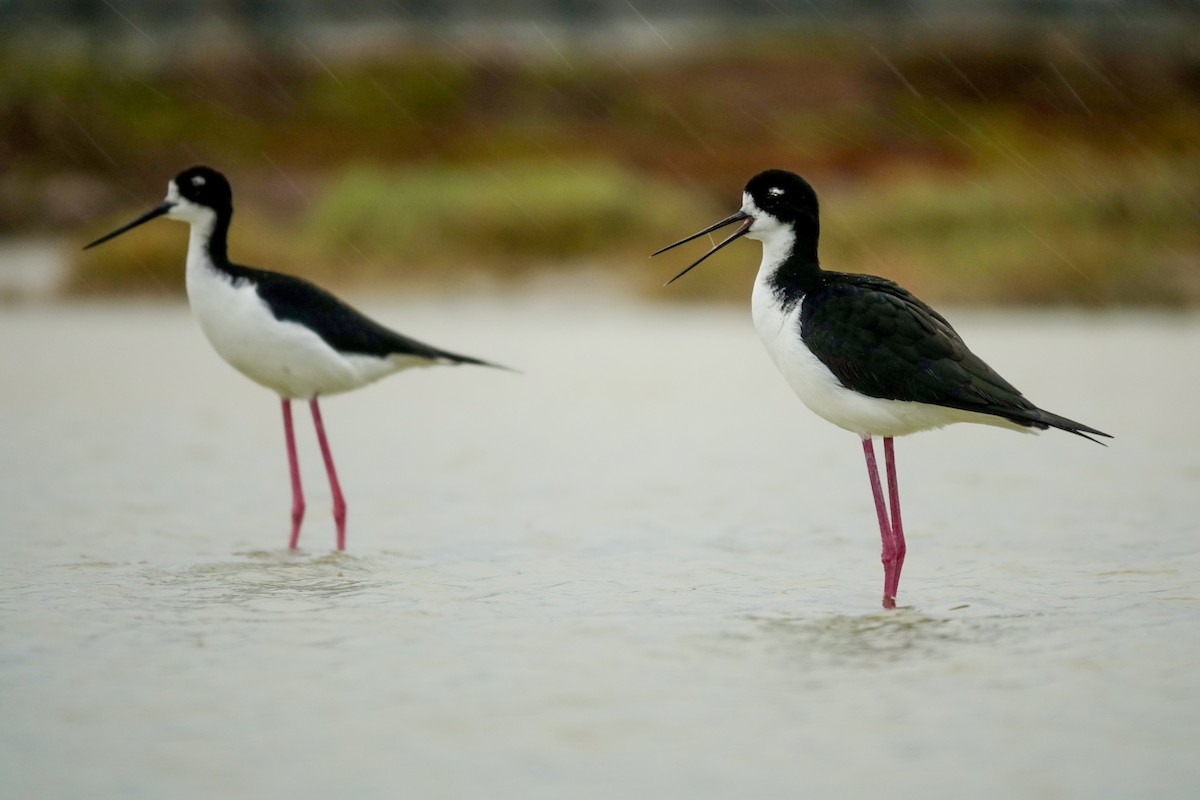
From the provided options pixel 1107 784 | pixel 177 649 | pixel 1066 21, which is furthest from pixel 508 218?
pixel 1066 21

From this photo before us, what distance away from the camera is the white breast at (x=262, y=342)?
6.26 metres

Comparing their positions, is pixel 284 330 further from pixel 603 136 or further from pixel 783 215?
pixel 603 136

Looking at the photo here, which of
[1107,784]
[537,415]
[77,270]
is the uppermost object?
[77,270]

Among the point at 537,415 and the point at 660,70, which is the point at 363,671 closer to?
the point at 537,415

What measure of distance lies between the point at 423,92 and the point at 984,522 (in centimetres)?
3007

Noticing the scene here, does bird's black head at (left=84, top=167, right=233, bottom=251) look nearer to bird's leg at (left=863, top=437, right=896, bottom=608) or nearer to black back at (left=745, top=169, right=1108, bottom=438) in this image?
black back at (left=745, top=169, right=1108, bottom=438)

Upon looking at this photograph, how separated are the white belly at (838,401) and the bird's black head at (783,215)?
227 millimetres

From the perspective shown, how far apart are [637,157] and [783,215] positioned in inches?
895

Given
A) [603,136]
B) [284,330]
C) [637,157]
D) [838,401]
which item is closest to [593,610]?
[838,401]

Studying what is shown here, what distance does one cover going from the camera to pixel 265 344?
6262mm

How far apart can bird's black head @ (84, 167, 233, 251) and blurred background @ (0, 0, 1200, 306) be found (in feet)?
41.4

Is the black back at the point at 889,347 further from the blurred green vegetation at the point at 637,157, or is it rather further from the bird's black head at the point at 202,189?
the blurred green vegetation at the point at 637,157

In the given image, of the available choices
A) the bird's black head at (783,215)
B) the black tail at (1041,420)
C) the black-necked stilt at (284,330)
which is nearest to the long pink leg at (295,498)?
the black-necked stilt at (284,330)

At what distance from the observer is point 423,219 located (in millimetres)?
21281
